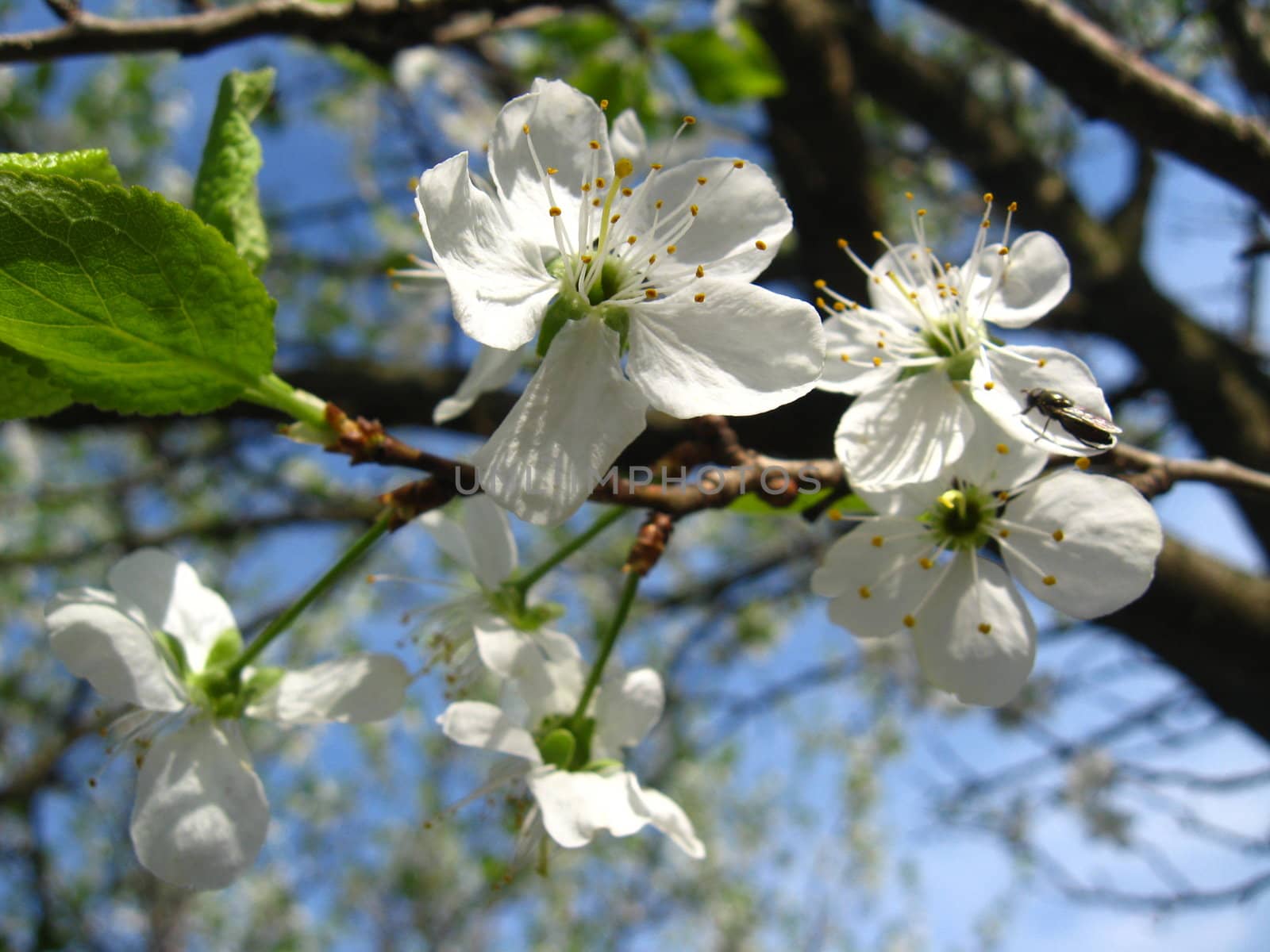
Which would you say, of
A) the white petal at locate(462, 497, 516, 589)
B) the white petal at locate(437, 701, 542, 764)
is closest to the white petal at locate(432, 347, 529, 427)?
the white petal at locate(462, 497, 516, 589)

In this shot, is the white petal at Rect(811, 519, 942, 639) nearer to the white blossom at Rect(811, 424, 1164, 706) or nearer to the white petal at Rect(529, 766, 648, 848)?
the white blossom at Rect(811, 424, 1164, 706)

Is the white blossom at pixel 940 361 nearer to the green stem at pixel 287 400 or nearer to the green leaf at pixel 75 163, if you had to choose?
the green stem at pixel 287 400

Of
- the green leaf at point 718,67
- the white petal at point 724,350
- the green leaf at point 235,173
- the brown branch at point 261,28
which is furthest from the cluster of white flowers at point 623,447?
the green leaf at point 718,67

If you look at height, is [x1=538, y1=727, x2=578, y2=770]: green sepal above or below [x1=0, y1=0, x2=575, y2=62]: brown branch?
below

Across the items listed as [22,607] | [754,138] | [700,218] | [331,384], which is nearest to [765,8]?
[754,138]

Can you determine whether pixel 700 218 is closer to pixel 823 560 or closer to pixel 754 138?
pixel 823 560

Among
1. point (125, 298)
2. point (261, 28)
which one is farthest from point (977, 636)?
point (261, 28)
